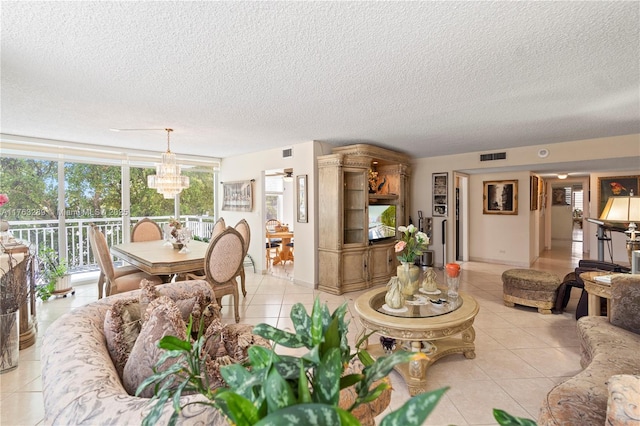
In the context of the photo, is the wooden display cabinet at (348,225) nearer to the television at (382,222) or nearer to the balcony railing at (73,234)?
the television at (382,222)

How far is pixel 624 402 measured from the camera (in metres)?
1.06

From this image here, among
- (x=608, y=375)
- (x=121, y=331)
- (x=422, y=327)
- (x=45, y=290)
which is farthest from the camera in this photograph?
(x=45, y=290)

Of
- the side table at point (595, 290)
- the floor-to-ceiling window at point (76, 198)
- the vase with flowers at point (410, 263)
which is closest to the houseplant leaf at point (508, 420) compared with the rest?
the vase with flowers at point (410, 263)

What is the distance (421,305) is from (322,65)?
80.1 inches

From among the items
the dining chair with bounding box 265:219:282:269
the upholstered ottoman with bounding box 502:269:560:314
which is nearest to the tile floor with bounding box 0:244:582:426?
the upholstered ottoman with bounding box 502:269:560:314

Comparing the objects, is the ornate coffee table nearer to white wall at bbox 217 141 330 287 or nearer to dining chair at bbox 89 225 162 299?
white wall at bbox 217 141 330 287

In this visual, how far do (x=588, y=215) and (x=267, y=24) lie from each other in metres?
8.47

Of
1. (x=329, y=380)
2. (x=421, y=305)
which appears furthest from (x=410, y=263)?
(x=329, y=380)

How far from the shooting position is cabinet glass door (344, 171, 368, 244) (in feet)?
15.4

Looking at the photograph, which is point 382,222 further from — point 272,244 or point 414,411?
point 414,411

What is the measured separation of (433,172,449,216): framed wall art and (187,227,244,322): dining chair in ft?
13.9

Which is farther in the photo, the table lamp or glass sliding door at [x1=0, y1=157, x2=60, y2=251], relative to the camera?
glass sliding door at [x1=0, y1=157, x2=60, y2=251]

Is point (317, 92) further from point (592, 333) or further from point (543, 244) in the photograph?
point (543, 244)

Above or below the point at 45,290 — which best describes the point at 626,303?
above
